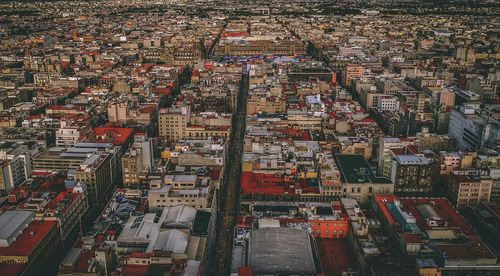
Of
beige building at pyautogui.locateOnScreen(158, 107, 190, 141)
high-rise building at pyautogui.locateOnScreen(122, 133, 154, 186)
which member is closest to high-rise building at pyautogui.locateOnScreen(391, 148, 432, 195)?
high-rise building at pyautogui.locateOnScreen(122, 133, 154, 186)

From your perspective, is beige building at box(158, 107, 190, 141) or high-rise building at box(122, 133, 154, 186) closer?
high-rise building at box(122, 133, 154, 186)

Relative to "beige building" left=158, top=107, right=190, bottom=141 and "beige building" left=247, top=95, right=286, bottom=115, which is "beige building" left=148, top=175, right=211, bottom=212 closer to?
"beige building" left=158, top=107, right=190, bottom=141

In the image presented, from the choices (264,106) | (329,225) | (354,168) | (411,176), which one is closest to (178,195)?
(329,225)

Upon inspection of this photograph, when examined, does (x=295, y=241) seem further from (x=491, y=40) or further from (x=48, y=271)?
(x=491, y=40)

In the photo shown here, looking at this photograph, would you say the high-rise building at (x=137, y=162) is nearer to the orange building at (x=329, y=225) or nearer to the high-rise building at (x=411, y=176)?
the orange building at (x=329, y=225)

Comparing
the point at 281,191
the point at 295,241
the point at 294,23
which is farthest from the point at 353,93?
the point at 294,23
